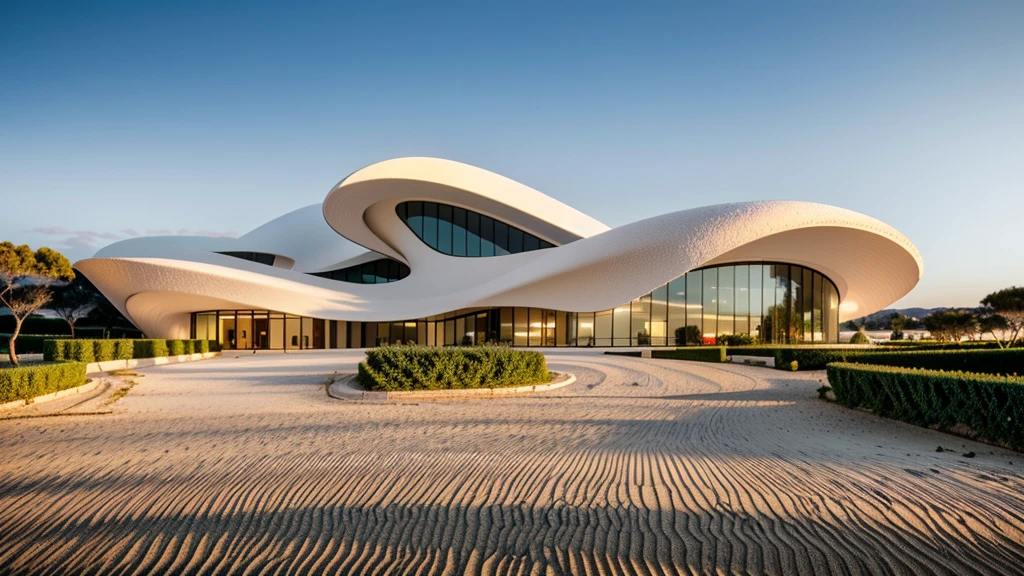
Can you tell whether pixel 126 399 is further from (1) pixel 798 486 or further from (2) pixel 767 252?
(2) pixel 767 252

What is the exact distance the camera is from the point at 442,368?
509 inches

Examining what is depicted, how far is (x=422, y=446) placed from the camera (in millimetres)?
7273

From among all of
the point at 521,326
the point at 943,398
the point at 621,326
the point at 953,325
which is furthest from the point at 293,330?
the point at 953,325

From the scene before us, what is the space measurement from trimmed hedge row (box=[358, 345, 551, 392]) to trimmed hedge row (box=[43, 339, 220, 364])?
13374 millimetres

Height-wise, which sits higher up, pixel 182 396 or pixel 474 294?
pixel 474 294

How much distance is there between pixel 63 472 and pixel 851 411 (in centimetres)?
1254

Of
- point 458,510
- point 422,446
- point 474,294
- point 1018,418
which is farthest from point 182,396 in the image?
point 474,294

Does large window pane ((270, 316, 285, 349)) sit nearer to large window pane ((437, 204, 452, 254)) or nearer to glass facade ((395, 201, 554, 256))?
glass facade ((395, 201, 554, 256))

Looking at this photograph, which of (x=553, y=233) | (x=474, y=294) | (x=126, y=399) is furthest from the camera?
(x=553, y=233)

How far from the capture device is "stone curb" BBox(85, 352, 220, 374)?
65.9 feet

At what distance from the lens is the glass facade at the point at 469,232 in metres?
37.2

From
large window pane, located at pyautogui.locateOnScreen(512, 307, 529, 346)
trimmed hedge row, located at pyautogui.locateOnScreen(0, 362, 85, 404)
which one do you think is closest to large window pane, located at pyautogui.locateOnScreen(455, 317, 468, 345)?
large window pane, located at pyautogui.locateOnScreen(512, 307, 529, 346)

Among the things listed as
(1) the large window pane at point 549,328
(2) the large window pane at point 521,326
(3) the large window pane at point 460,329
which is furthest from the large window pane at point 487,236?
(1) the large window pane at point 549,328

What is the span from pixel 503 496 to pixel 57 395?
41.5 feet
